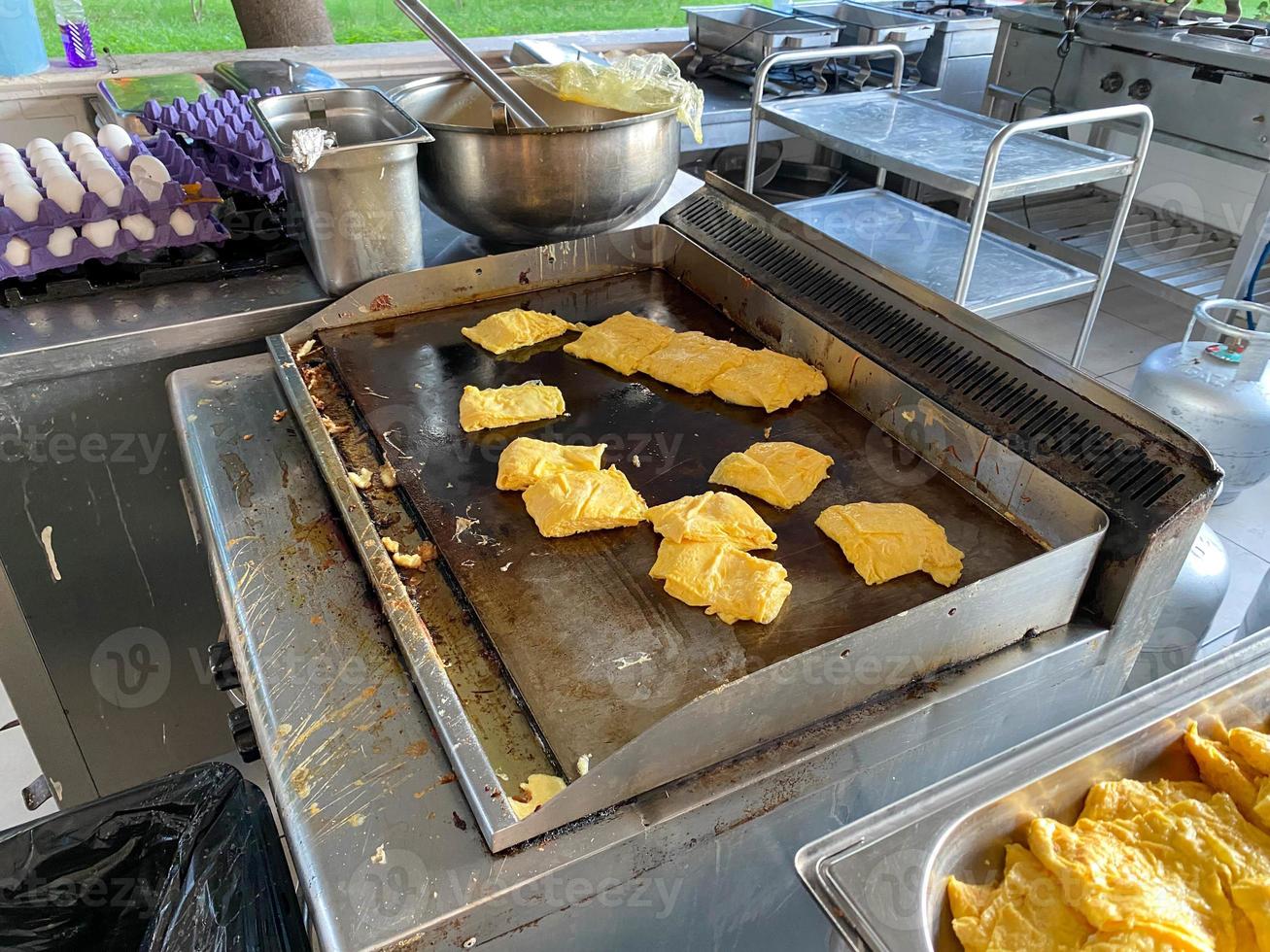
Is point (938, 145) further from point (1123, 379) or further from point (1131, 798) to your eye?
point (1131, 798)

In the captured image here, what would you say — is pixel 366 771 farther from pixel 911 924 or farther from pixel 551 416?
pixel 551 416

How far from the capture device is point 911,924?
839mm

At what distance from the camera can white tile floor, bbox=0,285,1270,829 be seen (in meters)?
2.23

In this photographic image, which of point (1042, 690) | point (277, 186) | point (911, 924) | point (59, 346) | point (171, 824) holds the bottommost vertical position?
point (171, 824)

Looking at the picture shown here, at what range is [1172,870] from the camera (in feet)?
3.06

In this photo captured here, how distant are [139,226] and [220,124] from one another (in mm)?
540

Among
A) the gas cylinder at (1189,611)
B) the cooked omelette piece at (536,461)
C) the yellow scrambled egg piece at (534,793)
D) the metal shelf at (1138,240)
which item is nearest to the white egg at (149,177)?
the cooked omelette piece at (536,461)

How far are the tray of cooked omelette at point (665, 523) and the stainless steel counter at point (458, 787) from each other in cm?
5

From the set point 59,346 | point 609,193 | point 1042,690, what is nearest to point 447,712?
point 1042,690

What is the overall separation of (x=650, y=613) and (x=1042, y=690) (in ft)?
1.94

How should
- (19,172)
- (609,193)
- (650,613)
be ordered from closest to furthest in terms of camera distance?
(650,613)
(19,172)
(609,193)

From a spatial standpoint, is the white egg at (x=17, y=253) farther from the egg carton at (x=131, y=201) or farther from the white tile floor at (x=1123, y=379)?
the white tile floor at (x=1123, y=379)

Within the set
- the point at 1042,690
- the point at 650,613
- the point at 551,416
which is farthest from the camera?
the point at 551,416

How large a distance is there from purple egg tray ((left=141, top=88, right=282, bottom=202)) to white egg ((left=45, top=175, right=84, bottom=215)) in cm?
34
